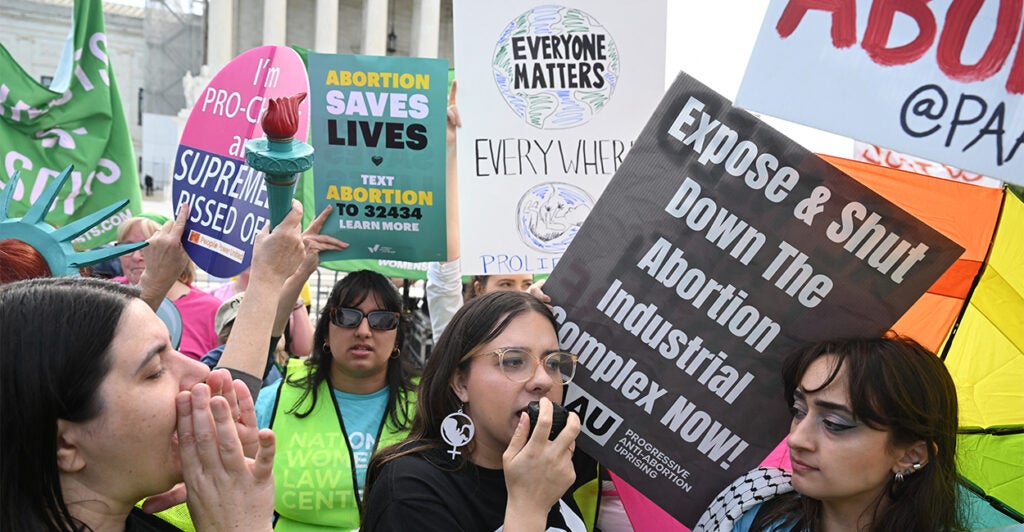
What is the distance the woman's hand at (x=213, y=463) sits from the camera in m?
1.57

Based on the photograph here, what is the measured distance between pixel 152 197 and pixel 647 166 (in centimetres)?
3435

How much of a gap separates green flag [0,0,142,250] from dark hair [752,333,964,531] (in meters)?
3.85

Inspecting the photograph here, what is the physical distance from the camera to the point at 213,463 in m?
1.58

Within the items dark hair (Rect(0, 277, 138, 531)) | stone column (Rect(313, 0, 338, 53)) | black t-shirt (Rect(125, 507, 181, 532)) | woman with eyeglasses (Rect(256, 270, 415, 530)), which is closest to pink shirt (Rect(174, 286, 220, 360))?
woman with eyeglasses (Rect(256, 270, 415, 530))

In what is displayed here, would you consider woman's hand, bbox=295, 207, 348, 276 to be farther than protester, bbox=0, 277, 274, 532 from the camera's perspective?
Yes

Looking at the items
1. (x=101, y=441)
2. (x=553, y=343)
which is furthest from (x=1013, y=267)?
(x=101, y=441)

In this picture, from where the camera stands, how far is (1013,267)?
263cm

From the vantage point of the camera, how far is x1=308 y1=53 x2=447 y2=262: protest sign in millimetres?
3410

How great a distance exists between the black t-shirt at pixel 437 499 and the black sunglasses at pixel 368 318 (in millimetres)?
1395

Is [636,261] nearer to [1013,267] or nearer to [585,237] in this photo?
[585,237]

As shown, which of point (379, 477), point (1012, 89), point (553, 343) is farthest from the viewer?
point (553, 343)

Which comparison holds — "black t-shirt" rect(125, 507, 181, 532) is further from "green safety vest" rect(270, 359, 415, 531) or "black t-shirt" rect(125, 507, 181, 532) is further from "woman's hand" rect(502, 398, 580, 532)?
"green safety vest" rect(270, 359, 415, 531)

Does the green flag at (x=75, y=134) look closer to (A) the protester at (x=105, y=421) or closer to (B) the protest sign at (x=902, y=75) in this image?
(A) the protester at (x=105, y=421)

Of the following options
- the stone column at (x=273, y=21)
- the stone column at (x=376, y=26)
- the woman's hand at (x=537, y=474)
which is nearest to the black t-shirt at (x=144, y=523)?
the woman's hand at (x=537, y=474)
